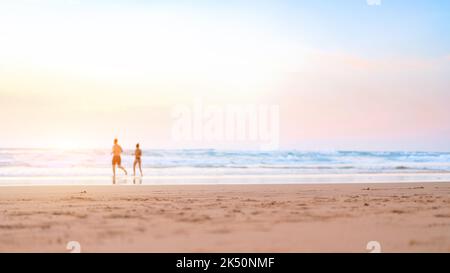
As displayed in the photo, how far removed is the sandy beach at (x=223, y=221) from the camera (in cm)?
638

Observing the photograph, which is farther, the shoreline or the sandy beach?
the shoreline

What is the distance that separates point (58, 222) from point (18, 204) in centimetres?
321

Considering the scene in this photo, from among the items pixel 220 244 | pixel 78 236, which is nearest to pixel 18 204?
pixel 78 236

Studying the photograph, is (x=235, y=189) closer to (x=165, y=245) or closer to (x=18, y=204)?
(x=18, y=204)

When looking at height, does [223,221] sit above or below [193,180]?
below

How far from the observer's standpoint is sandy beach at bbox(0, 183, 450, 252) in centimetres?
638

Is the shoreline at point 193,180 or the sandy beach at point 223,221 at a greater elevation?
the shoreline at point 193,180

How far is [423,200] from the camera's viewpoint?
11.7m

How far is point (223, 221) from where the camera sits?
8094 mm

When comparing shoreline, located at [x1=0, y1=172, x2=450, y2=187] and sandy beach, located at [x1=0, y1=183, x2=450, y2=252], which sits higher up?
shoreline, located at [x1=0, y1=172, x2=450, y2=187]

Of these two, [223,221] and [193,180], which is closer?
[223,221]

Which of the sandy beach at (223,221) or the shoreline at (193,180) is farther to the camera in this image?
the shoreline at (193,180)
